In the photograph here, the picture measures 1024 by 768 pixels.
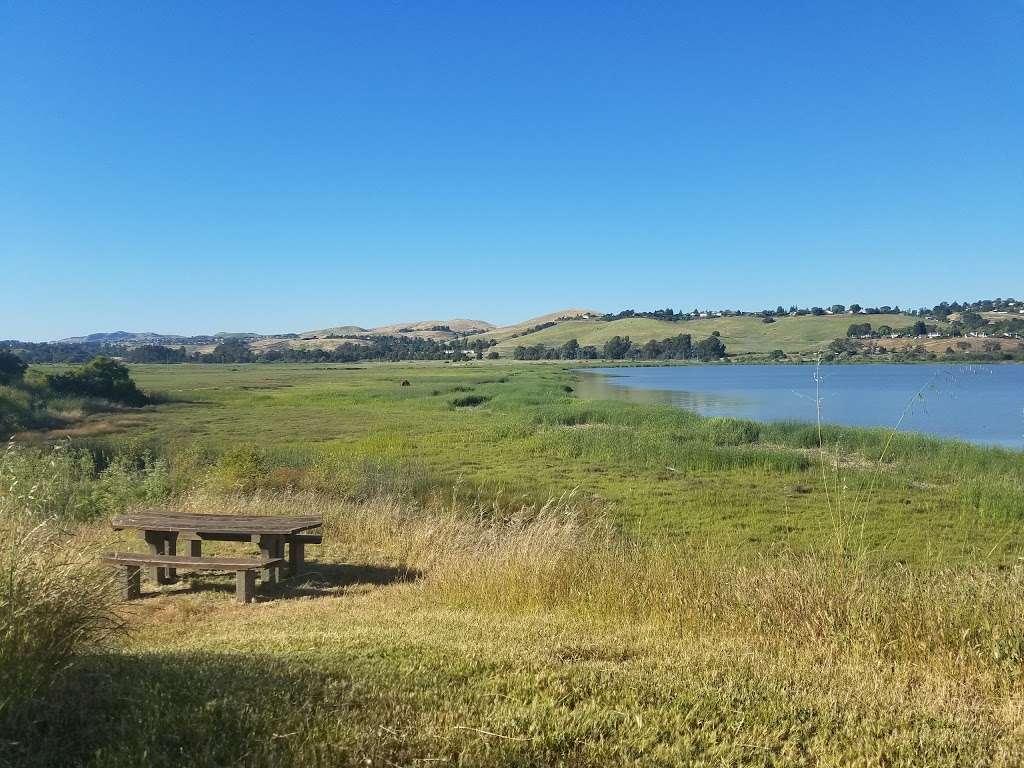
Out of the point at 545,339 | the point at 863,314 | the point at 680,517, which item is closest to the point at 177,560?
the point at 680,517

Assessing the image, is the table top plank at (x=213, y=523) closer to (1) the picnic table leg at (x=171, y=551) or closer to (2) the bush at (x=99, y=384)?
(1) the picnic table leg at (x=171, y=551)

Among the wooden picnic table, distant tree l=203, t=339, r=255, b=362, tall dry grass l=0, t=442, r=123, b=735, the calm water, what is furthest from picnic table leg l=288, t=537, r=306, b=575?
distant tree l=203, t=339, r=255, b=362

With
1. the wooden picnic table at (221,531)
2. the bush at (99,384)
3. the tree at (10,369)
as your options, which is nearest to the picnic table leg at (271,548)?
the wooden picnic table at (221,531)

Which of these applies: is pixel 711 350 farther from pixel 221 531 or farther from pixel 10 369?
pixel 221 531

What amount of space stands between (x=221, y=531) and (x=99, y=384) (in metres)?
46.8

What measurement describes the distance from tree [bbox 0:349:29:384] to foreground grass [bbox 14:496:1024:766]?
43805mm

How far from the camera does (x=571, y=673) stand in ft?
14.4

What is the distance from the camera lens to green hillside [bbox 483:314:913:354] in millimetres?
139875

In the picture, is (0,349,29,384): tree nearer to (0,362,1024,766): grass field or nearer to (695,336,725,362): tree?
(0,362,1024,766): grass field

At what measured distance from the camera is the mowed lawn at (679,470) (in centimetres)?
1479

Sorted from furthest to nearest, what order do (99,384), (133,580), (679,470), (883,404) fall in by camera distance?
(99,384)
(883,404)
(679,470)
(133,580)

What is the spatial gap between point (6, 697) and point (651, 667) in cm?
324

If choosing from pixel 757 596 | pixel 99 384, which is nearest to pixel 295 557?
pixel 757 596

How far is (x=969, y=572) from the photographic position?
6516 millimetres
